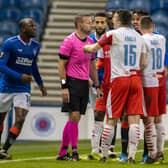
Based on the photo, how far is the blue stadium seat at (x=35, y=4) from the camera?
2364 centimetres

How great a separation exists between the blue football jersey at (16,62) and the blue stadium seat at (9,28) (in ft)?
39.3

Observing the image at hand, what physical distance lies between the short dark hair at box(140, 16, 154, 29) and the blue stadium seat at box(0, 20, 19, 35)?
43.2 feet

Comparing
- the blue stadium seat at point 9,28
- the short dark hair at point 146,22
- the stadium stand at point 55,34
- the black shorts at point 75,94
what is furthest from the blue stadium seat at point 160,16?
the short dark hair at point 146,22

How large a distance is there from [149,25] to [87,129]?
8405 millimetres

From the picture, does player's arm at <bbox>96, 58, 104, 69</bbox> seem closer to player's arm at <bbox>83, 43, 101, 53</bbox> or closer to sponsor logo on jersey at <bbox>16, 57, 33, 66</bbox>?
sponsor logo on jersey at <bbox>16, 57, 33, 66</bbox>

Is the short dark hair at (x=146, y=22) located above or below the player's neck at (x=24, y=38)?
above

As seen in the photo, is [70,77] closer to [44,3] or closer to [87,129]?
[87,129]

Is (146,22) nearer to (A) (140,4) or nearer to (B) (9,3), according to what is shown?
(A) (140,4)

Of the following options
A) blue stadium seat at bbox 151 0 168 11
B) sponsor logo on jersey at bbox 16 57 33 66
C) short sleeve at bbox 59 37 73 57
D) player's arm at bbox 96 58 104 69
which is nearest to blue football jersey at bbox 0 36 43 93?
sponsor logo on jersey at bbox 16 57 33 66

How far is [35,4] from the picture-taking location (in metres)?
23.8

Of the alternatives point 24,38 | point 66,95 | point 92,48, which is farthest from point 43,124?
point 92,48

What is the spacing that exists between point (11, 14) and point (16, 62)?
13032mm

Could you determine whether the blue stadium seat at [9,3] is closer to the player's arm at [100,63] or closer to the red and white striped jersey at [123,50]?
the player's arm at [100,63]

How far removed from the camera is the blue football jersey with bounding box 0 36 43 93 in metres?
10.4
